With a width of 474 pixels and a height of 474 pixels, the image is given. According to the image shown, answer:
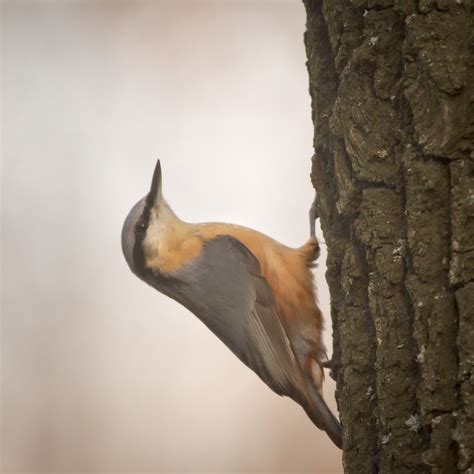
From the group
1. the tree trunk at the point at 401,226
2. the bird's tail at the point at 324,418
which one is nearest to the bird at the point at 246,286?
the bird's tail at the point at 324,418

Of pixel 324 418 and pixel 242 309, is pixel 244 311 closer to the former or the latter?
pixel 242 309

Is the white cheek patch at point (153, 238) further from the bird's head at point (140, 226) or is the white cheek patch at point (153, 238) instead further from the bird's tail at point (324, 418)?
the bird's tail at point (324, 418)

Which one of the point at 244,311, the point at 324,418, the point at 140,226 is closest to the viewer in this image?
the point at 324,418

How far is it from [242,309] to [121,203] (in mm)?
807

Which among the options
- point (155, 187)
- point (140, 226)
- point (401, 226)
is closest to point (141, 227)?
point (140, 226)

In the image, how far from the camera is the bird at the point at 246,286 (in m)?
1.89

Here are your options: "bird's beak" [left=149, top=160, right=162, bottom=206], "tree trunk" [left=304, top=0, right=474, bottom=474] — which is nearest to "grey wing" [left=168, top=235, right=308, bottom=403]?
"bird's beak" [left=149, top=160, right=162, bottom=206]

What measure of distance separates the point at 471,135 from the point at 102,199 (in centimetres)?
174

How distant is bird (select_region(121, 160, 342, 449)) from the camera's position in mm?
Answer: 1894

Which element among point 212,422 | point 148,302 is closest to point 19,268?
point 148,302

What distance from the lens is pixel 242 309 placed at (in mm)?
1946

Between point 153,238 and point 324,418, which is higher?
point 153,238

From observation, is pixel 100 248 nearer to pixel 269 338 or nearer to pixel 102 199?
pixel 102 199

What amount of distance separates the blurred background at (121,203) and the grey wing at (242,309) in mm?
347
